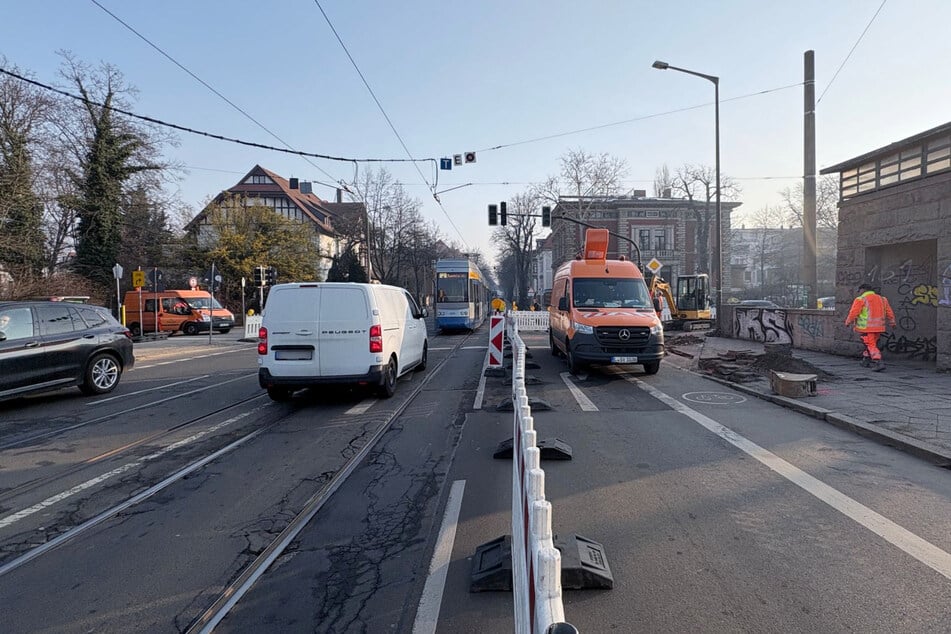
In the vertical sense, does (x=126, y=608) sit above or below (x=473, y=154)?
below

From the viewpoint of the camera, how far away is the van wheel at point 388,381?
9.20 m

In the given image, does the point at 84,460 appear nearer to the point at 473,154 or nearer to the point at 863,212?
the point at 863,212

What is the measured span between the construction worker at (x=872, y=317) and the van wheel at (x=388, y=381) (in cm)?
931

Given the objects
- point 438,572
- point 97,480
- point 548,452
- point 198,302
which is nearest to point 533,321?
point 198,302

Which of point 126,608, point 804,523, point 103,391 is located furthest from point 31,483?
point 804,523

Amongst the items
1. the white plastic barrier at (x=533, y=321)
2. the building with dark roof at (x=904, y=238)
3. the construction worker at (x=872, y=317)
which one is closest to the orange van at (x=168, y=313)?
the white plastic barrier at (x=533, y=321)

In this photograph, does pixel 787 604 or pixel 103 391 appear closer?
pixel 787 604

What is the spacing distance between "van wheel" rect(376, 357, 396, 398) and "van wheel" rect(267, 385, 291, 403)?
1505mm

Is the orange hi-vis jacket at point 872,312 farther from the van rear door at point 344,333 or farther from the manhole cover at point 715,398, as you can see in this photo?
the van rear door at point 344,333

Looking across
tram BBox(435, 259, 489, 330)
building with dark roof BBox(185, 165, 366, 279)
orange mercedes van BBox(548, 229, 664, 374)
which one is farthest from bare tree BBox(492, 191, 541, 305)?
orange mercedes van BBox(548, 229, 664, 374)

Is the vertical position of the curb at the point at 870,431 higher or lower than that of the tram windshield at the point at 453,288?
lower

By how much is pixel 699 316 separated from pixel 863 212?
19.0 meters

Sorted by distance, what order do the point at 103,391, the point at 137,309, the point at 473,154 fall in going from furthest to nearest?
→ the point at 137,309 → the point at 473,154 → the point at 103,391

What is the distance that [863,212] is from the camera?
13.3 meters
